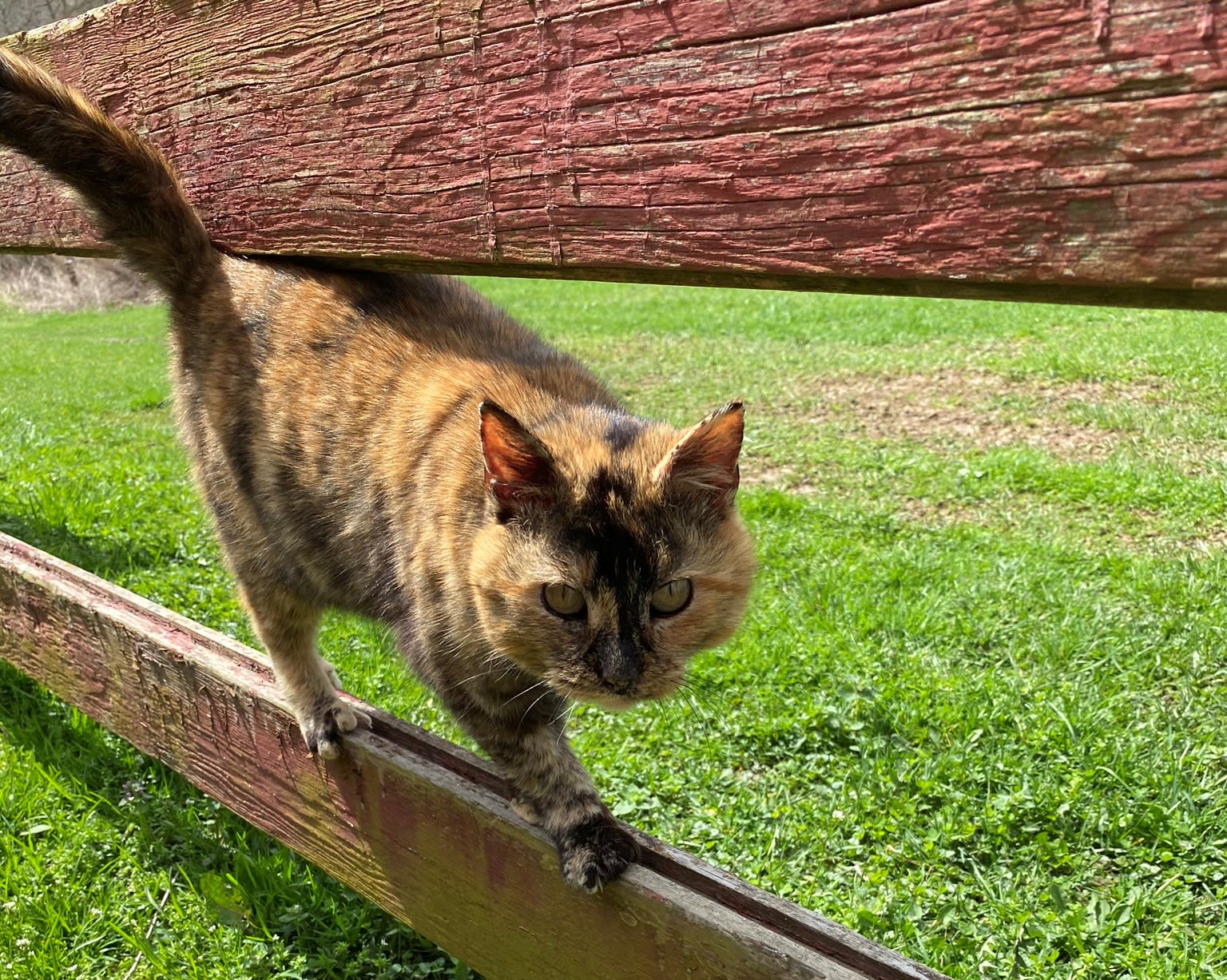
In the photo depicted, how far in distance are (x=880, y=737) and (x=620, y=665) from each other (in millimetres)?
1690

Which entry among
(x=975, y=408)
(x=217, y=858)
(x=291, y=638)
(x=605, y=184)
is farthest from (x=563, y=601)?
(x=975, y=408)

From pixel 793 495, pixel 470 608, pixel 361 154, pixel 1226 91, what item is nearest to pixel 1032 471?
pixel 793 495

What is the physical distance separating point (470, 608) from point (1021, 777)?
1.89 m

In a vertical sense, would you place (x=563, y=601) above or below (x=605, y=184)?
below

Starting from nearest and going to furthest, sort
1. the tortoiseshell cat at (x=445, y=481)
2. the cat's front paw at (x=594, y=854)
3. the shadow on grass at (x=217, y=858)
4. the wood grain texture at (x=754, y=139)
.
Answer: the wood grain texture at (x=754, y=139) → the cat's front paw at (x=594, y=854) → the tortoiseshell cat at (x=445, y=481) → the shadow on grass at (x=217, y=858)

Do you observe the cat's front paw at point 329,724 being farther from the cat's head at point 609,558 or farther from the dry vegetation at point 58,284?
the dry vegetation at point 58,284

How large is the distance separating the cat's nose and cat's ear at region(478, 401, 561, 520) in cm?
35

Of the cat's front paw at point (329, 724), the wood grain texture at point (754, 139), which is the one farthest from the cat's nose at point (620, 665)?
the wood grain texture at point (754, 139)

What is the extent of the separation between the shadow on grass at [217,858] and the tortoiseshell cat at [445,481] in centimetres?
66

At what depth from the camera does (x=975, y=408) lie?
7.52 metres

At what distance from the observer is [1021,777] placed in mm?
3105

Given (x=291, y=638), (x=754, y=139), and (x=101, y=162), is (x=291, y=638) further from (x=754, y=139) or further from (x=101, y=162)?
(x=754, y=139)

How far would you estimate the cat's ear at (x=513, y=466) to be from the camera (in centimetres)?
200

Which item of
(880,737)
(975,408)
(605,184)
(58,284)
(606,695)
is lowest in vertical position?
(58,284)
